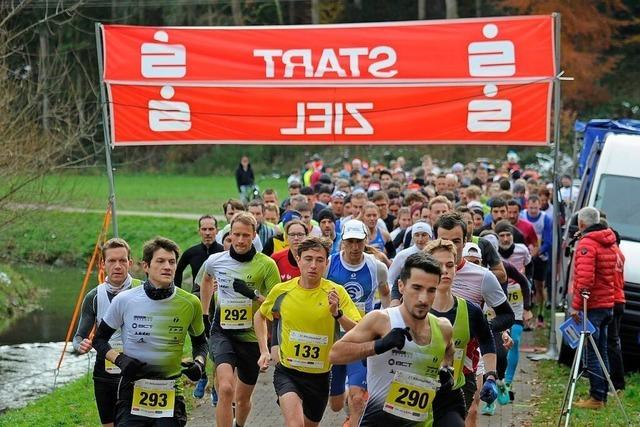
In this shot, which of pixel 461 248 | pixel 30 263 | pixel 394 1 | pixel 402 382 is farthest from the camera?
pixel 394 1

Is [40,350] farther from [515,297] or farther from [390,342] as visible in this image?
[390,342]

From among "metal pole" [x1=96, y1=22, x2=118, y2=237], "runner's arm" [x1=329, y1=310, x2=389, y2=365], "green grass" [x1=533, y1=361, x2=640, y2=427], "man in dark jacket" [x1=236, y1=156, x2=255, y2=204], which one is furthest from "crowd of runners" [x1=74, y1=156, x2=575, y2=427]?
"man in dark jacket" [x1=236, y1=156, x2=255, y2=204]

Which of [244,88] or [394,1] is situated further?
[394,1]

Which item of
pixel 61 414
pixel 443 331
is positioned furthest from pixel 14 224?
pixel 443 331

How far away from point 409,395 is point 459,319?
1117 mm

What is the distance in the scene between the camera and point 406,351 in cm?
709

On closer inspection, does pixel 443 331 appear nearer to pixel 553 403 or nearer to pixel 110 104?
Result: pixel 553 403

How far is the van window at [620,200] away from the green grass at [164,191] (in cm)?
1421

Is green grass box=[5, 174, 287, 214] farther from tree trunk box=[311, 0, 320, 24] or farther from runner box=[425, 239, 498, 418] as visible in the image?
runner box=[425, 239, 498, 418]

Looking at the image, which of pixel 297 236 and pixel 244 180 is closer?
pixel 297 236

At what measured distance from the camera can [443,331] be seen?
7254 millimetres

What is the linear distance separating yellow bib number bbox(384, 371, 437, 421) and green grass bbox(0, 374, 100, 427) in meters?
5.71

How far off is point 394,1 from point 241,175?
2838cm

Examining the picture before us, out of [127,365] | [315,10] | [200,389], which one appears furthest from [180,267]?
[315,10]
